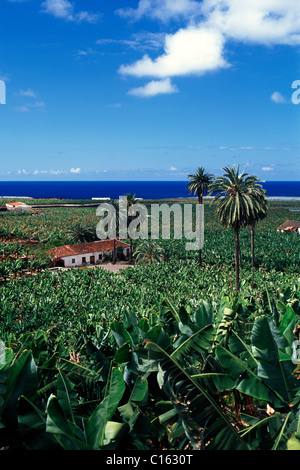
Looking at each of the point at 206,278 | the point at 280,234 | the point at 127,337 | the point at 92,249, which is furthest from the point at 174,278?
the point at 280,234

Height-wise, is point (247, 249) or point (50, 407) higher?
point (50, 407)

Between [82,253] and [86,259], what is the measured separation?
4.52ft

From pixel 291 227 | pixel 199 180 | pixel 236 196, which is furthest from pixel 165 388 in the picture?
pixel 291 227

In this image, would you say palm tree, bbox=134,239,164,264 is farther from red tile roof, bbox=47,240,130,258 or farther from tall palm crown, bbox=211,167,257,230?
tall palm crown, bbox=211,167,257,230

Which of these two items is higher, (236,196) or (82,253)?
(236,196)

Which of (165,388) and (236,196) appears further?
(236,196)

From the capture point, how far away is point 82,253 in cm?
5344

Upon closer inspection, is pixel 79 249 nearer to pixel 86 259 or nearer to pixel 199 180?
pixel 86 259

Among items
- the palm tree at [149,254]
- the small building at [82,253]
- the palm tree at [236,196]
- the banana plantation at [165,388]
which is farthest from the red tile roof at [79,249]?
the banana plantation at [165,388]

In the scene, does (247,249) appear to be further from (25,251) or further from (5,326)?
(5,326)

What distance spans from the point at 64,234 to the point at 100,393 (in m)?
66.4
